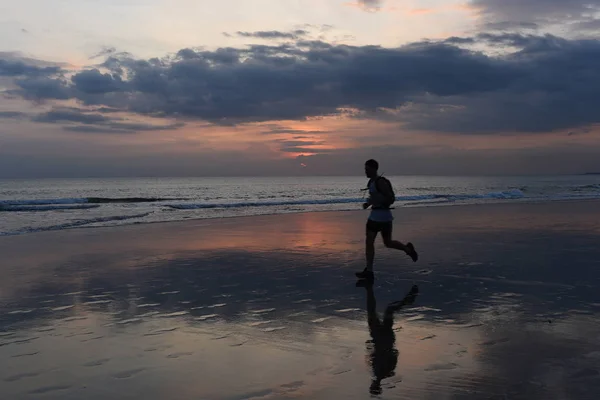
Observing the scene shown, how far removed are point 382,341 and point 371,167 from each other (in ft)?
12.4

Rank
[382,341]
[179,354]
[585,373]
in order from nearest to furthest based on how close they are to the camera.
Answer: [585,373] < [179,354] < [382,341]

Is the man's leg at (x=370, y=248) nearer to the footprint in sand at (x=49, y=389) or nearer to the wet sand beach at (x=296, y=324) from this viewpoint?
the wet sand beach at (x=296, y=324)

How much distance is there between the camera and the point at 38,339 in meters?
5.54

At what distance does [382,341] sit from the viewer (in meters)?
5.26

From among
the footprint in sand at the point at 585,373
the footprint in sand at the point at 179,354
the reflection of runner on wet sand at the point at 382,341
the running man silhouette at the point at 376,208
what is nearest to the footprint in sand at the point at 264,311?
the reflection of runner on wet sand at the point at 382,341

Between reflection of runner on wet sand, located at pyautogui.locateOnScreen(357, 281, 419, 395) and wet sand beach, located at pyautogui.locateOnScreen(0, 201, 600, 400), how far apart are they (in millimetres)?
32

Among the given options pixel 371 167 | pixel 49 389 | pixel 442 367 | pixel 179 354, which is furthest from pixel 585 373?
pixel 371 167

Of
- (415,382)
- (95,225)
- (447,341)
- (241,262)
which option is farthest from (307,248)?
(95,225)

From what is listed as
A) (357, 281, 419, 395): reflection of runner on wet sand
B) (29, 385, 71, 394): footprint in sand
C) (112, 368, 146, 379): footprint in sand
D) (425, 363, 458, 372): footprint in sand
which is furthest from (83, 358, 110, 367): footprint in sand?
(425, 363, 458, 372): footprint in sand

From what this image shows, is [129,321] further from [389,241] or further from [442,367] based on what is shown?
[389,241]

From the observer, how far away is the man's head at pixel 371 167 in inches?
331

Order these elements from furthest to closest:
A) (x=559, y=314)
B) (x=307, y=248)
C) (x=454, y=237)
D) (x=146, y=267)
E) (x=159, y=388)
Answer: (x=454, y=237)
(x=307, y=248)
(x=146, y=267)
(x=559, y=314)
(x=159, y=388)

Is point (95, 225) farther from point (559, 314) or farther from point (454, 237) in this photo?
point (559, 314)

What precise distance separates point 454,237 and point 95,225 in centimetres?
1322
